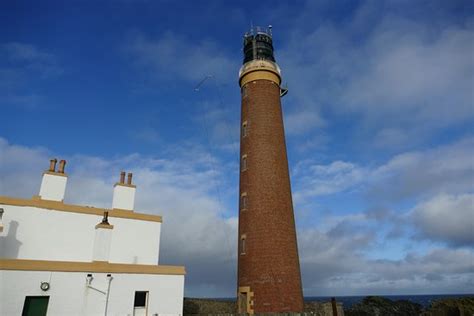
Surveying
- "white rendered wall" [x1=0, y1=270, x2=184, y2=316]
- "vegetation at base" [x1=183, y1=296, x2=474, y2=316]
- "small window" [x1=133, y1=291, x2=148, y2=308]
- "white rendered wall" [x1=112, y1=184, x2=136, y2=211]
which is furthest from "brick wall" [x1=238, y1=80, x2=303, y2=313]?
"white rendered wall" [x1=112, y1=184, x2=136, y2=211]

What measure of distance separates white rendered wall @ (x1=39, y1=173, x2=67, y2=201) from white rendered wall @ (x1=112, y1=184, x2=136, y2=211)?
2.64 metres

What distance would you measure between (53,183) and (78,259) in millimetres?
4097

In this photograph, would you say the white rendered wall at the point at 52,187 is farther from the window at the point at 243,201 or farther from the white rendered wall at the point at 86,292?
the window at the point at 243,201

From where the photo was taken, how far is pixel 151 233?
19406 millimetres

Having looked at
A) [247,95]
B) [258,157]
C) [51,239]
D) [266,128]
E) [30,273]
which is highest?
[247,95]

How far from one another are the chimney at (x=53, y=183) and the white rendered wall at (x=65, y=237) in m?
0.84

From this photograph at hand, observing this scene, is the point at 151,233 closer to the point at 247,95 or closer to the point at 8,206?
the point at 8,206

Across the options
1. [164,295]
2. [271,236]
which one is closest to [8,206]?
[164,295]

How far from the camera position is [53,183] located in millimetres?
17484

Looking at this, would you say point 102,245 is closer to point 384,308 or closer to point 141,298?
point 141,298

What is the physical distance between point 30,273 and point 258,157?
46.2 feet

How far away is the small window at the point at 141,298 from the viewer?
50.0 feet

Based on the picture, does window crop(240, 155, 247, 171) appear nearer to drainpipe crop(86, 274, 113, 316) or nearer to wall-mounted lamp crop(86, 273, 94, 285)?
drainpipe crop(86, 274, 113, 316)

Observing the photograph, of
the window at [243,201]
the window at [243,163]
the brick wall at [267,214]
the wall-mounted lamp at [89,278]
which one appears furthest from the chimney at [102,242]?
the window at [243,163]
